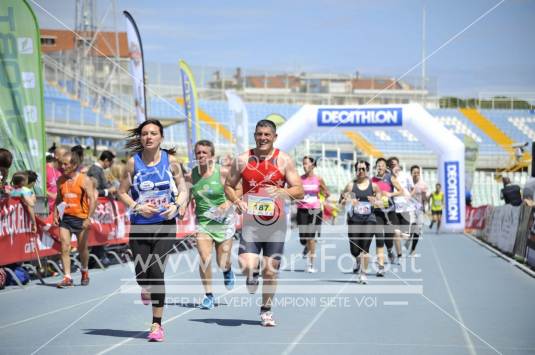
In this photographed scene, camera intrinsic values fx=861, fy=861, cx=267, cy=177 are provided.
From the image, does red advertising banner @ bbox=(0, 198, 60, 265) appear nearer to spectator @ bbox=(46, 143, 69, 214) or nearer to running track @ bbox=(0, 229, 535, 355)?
running track @ bbox=(0, 229, 535, 355)

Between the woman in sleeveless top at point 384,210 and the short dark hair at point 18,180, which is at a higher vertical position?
the short dark hair at point 18,180

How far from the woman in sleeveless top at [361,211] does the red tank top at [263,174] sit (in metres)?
4.89

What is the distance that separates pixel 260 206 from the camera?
342 inches

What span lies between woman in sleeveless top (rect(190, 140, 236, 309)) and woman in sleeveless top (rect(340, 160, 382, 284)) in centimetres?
302

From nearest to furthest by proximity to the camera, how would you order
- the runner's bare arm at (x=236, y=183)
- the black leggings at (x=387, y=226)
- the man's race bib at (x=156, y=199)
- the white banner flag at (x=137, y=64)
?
1. the man's race bib at (x=156, y=199)
2. the runner's bare arm at (x=236, y=183)
3. the black leggings at (x=387, y=226)
4. the white banner flag at (x=137, y=64)

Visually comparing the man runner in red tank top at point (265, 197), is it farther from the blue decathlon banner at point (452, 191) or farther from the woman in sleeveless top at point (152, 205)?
the blue decathlon banner at point (452, 191)

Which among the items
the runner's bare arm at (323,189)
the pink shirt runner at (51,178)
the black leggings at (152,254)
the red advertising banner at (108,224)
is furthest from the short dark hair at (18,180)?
the runner's bare arm at (323,189)

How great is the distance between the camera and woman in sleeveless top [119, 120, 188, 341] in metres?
7.75

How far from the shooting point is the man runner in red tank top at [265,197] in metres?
8.60

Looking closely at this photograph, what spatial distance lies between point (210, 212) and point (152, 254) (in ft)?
9.76

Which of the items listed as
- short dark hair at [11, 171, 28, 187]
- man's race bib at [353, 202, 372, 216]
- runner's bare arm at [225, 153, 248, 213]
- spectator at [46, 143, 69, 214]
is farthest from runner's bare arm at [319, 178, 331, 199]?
runner's bare arm at [225, 153, 248, 213]

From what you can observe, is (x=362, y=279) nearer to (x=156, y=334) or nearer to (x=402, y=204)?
(x=402, y=204)

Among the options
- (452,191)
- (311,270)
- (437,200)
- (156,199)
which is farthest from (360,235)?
(437,200)

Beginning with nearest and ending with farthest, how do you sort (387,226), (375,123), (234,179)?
(234,179), (387,226), (375,123)
